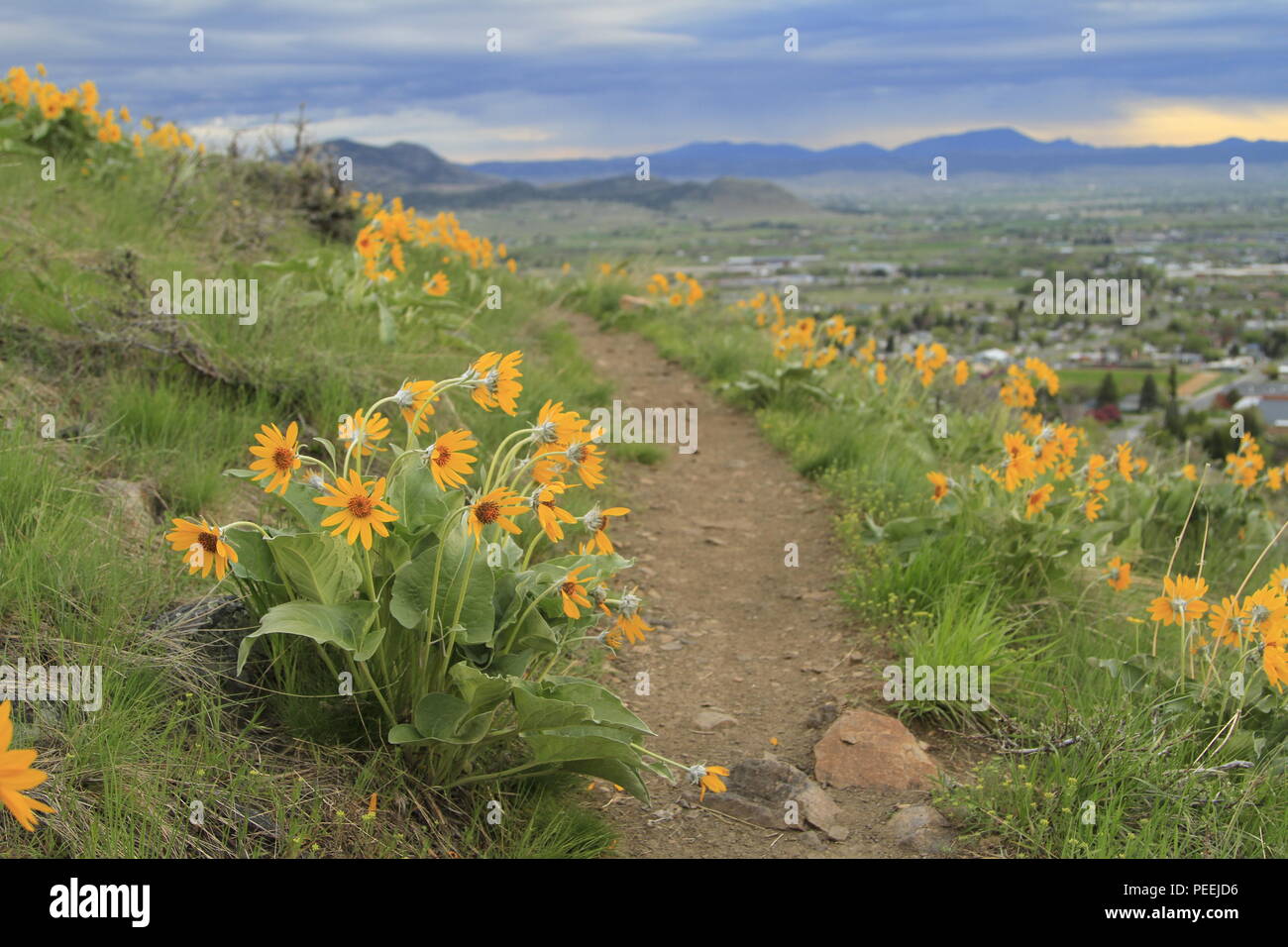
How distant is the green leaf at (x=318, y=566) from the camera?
263 cm

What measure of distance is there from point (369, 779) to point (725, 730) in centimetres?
140

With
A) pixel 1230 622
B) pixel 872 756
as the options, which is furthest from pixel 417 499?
pixel 1230 622

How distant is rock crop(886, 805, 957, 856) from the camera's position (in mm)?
2953

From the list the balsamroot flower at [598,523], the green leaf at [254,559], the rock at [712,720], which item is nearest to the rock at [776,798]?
the rock at [712,720]

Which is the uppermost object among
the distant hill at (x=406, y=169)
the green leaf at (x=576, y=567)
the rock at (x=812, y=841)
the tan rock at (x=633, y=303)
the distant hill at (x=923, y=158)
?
the distant hill at (x=923, y=158)

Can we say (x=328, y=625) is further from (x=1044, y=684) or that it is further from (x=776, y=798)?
(x=1044, y=684)

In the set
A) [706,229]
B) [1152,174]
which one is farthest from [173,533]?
[1152,174]

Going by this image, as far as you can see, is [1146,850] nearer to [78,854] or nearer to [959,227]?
[78,854]

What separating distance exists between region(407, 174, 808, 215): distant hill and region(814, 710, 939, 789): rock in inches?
993

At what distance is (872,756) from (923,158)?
58091mm

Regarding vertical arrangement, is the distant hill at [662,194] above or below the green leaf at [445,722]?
above

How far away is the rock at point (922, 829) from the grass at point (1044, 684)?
6 centimetres

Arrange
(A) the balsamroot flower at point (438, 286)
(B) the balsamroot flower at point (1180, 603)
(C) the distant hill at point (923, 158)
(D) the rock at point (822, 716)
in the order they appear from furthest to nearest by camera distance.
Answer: (C) the distant hill at point (923, 158)
(A) the balsamroot flower at point (438, 286)
(D) the rock at point (822, 716)
(B) the balsamroot flower at point (1180, 603)

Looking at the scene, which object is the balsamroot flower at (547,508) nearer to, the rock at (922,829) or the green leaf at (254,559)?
the green leaf at (254,559)
